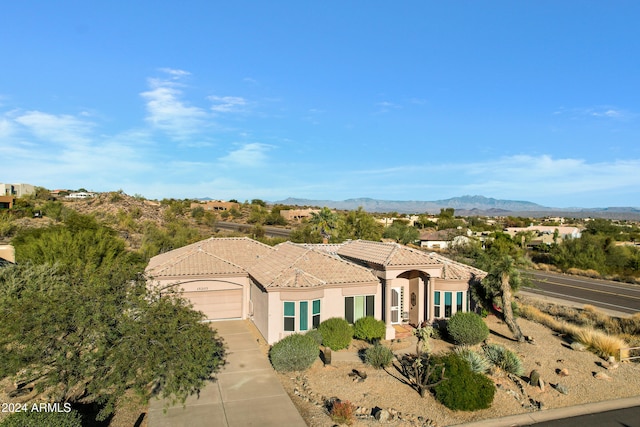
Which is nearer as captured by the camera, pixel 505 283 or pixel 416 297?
pixel 505 283

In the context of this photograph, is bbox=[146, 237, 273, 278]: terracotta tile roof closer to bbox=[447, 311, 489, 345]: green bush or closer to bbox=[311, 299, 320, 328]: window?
bbox=[311, 299, 320, 328]: window

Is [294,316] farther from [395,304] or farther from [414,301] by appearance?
[414,301]

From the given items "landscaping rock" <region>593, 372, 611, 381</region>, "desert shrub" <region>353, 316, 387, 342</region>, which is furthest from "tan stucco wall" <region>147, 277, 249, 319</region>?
"landscaping rock" <region>593, 372, 611, 381</region>

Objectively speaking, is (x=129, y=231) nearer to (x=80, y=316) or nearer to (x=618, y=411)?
(x=80, y=316)

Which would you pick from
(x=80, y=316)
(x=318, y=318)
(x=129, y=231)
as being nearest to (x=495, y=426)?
(x=318, y=318)

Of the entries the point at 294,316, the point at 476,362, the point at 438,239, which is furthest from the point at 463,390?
the point at 438,239

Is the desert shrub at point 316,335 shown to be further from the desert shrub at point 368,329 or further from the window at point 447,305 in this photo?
the window at point 447,305
